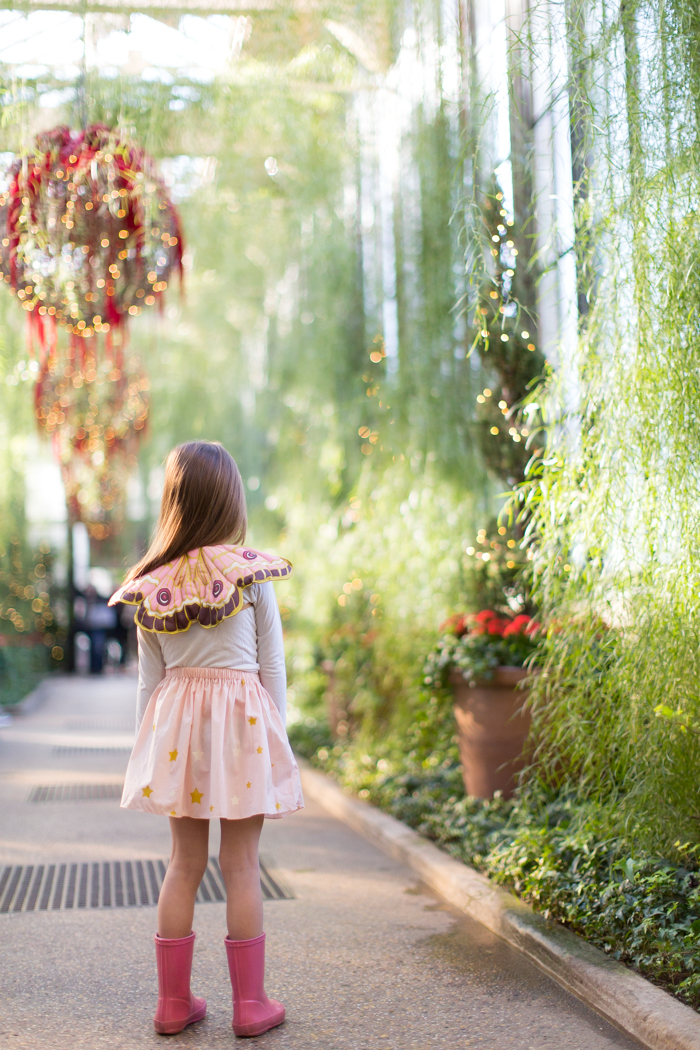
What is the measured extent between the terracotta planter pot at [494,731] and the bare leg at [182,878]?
2.03m

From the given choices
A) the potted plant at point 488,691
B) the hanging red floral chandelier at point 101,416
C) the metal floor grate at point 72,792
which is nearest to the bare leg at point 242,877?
the potted plant at point 488,691

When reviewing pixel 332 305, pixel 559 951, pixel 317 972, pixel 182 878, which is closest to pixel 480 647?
pixel 559 951

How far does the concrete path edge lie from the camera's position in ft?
7.52

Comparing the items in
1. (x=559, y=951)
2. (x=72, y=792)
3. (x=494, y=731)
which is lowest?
(x=72, y=792)

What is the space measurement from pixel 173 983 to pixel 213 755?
0.60m

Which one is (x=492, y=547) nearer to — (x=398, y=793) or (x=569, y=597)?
(x=398, y=793)

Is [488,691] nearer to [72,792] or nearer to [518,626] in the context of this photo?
[518,626]

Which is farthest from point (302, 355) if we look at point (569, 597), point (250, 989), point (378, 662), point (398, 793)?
point (250, 989)

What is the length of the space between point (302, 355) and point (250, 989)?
6037mm

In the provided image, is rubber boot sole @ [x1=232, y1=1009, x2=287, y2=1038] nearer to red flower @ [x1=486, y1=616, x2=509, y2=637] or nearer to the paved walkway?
the paved walkway

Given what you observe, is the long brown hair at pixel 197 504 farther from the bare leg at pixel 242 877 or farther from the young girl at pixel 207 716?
the bare leg at pixel 242 877

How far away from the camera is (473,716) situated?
14.4ft

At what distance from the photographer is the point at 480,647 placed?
4.38 meters

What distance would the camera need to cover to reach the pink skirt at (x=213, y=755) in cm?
235
